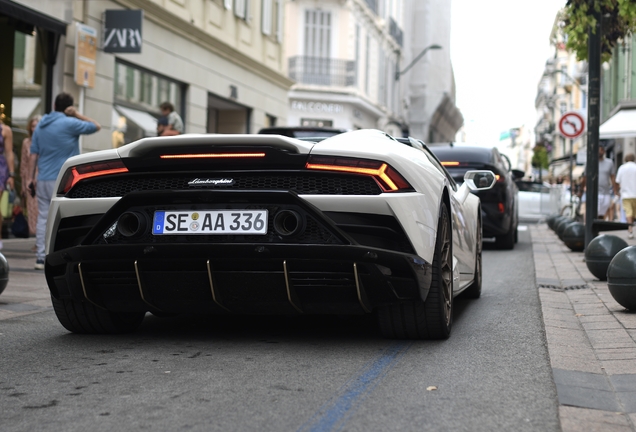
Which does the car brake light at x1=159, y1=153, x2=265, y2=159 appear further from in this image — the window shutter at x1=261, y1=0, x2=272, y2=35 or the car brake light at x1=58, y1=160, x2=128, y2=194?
the window shutter at x1=261, y1=0, x2=272, y2=35

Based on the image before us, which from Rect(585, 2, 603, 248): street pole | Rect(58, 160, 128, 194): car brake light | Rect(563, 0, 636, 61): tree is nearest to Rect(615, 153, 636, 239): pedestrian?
Rect(563, 0, 636, 61): tree

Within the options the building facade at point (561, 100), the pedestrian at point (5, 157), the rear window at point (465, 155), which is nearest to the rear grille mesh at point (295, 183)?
the pedestrian at point (5, 157)

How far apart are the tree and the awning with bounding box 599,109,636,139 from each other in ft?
39.7

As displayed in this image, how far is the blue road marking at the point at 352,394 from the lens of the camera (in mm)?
3426

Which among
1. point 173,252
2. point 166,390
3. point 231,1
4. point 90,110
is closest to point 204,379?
point 166,390

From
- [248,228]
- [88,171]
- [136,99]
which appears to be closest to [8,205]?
[136,99]

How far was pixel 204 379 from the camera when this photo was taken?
13.8 ft

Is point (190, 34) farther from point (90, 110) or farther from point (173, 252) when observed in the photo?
point (173, 252)

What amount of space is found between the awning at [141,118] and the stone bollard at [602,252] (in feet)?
32.7

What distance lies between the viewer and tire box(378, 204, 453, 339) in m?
5.11

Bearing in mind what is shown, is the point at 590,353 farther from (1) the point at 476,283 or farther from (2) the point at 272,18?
(2) the point at 272,18

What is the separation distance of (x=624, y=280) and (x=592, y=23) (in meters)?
4.98

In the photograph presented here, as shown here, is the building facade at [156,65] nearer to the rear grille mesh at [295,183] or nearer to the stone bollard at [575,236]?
the stone bollard at [575,236]

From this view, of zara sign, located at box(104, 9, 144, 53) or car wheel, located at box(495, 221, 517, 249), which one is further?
zara sign, located at box(104, 9, 144, 53)
